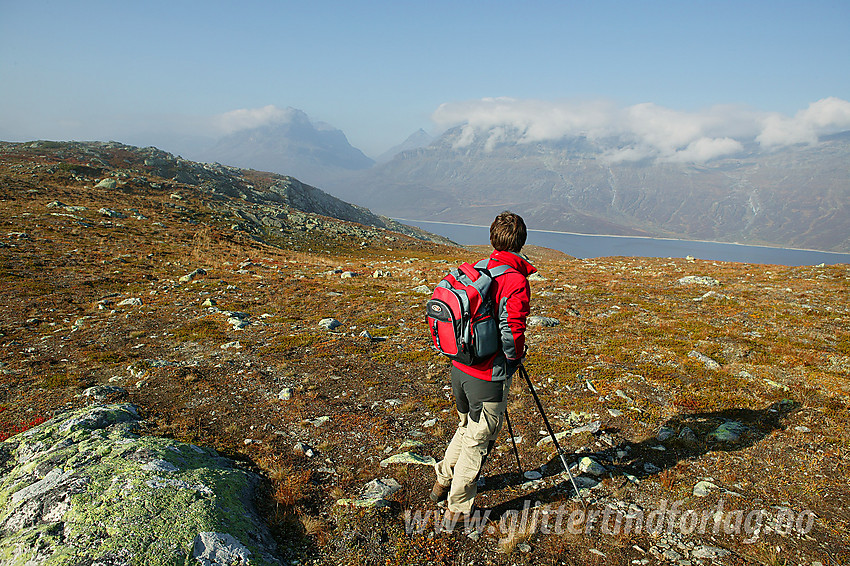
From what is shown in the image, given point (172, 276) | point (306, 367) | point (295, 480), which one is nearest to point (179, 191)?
point (172, 276)

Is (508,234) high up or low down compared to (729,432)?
up

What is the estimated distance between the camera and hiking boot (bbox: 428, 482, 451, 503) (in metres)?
6.12

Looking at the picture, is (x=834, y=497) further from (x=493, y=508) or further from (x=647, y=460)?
(x=493, y=508)

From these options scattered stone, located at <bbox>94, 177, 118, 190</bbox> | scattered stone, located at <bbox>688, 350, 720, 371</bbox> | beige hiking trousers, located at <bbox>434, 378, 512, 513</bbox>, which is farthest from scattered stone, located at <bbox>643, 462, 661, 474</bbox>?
scattered stone, located at <bbox>94, 177, 118, 190</bbox>

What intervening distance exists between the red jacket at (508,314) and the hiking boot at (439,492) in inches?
82.4

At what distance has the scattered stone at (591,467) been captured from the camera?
698cm

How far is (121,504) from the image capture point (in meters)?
4.71

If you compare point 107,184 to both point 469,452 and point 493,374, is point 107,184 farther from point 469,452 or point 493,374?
point 493,374

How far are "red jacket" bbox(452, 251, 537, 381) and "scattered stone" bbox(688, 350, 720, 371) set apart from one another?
9.44 meters

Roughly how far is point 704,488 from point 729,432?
7.51 ft

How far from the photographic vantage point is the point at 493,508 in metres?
6.15

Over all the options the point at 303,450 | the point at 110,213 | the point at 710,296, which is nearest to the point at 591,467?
the point at 303,450

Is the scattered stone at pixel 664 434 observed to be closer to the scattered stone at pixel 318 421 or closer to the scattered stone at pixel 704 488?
the scattered stone at pixel 704 488

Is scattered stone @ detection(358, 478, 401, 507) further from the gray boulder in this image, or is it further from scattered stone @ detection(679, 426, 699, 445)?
the gray boulder
